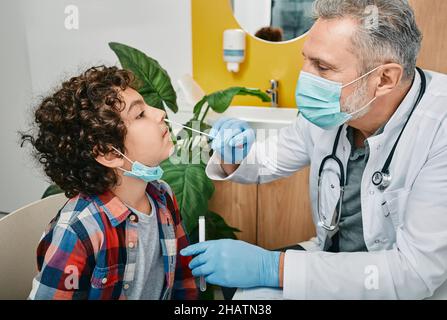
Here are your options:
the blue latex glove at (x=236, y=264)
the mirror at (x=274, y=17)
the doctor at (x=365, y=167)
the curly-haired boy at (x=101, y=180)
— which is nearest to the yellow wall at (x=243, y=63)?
the mirror at (x=274, y=17)

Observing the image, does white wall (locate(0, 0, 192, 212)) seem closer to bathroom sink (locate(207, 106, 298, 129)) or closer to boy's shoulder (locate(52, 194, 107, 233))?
bathroom sink (locate(207, 106, 298, 129))

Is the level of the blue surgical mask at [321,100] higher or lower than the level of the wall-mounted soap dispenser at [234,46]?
lower

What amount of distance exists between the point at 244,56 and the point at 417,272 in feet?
4.56

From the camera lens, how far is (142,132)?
39.4 inches

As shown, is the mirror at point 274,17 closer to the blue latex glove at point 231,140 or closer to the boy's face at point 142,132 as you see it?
the blue latex glove at point 231,140

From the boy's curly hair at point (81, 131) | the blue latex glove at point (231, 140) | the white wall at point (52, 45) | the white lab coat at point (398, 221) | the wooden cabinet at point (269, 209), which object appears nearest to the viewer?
the white lab coat at point (398, 221)

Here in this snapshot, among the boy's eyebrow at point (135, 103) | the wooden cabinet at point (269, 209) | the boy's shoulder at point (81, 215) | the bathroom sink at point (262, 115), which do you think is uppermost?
the boy's eyebrow at point (135, 103)

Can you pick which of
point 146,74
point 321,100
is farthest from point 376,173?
point 146,74

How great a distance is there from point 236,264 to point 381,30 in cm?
64

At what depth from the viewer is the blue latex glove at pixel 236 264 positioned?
2.92 ft

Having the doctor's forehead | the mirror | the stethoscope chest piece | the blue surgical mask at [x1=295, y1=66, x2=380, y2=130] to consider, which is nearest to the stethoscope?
the stethoscope chest piece

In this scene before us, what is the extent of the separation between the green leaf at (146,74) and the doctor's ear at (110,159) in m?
0.44

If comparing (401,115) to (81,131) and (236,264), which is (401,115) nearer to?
(236,264)

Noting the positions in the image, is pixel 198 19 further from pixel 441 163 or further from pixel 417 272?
pixel 417 272
